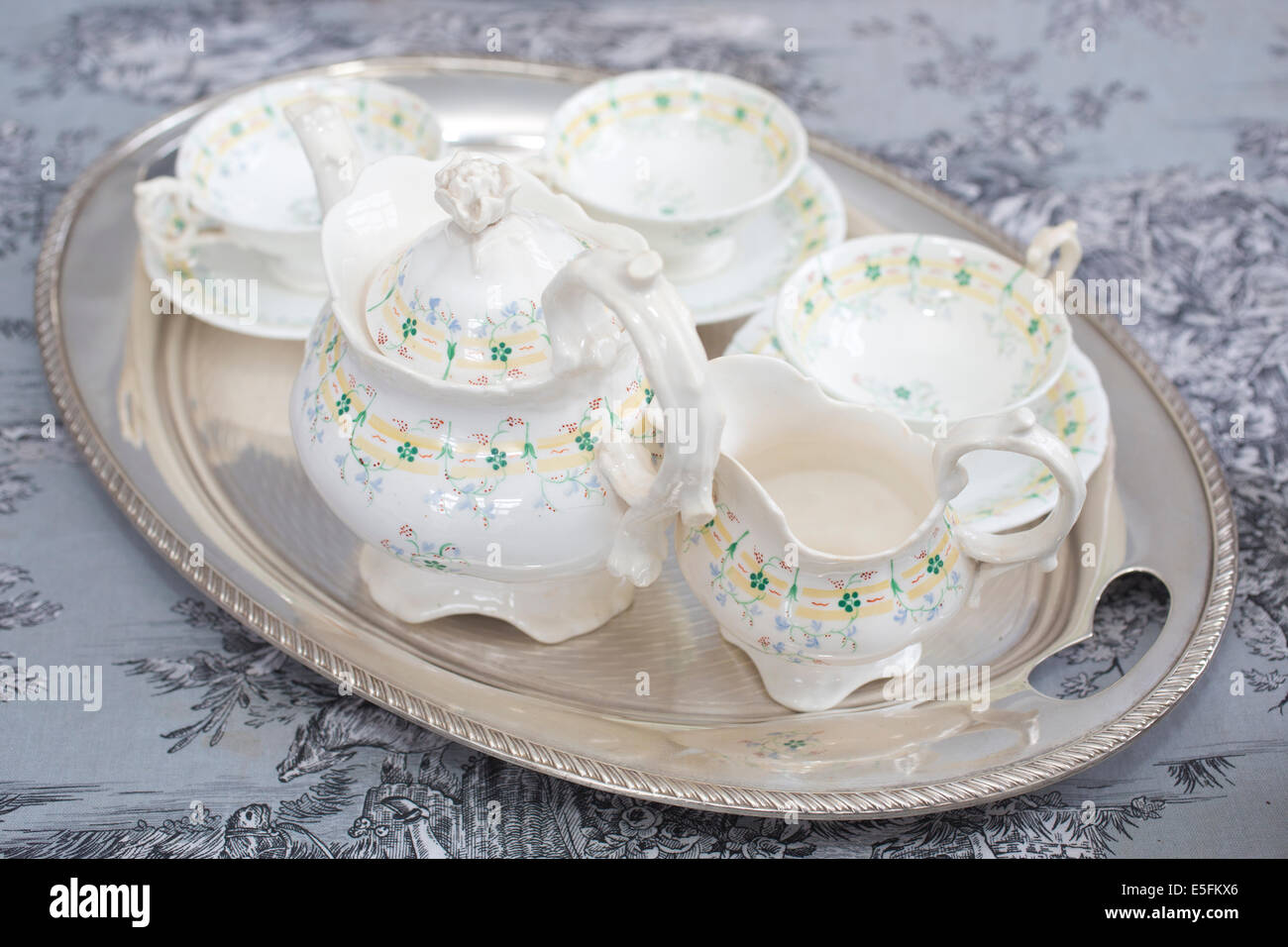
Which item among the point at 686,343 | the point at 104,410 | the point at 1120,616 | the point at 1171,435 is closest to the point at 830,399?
the point at 686,343

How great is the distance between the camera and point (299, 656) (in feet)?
3.87

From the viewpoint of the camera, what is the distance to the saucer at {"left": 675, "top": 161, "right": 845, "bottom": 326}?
1565 millimetres

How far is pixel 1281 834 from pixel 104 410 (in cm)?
126

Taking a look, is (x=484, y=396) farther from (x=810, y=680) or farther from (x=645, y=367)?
(x=810, y=680)

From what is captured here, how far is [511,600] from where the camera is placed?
1.23 meters

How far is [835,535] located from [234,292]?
2.70 feet

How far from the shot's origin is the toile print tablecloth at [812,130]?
3.68 ft

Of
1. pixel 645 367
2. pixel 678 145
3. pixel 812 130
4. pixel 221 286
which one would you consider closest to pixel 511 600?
pixel 645 367

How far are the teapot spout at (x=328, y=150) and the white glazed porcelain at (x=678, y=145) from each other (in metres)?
0.39

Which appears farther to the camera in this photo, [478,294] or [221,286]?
[221,286]

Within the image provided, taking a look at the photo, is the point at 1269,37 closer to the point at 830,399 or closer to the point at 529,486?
the point at 830,399

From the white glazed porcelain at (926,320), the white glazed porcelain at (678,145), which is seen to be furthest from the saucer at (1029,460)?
the white glazed porcelain at (678,145)

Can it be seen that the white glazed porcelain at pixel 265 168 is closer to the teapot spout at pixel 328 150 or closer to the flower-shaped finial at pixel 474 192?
the teapot spout at pixel 328 150

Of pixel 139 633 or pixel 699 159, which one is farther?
pixel 699 159
